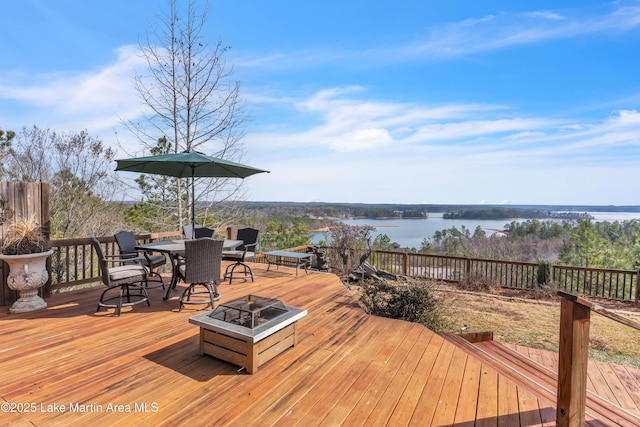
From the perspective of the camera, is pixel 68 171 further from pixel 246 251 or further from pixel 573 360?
pixel 573 360

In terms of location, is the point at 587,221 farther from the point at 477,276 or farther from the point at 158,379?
the point at 158,379

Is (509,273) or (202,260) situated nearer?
(202,260)

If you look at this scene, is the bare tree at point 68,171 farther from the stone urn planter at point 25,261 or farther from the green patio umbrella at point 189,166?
the stone urn planter at point 25,261

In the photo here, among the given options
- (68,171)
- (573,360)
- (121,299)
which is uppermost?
(68,171)

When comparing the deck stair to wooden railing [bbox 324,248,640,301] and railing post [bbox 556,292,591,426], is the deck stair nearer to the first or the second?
railing post [bbox 556,292,591,426]

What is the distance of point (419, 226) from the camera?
606 inches

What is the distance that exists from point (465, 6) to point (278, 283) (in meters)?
7.89

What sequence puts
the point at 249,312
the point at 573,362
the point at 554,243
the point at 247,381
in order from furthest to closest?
the point at 554,243
the point at 249,312
the point at 247,381
the point at 573,362

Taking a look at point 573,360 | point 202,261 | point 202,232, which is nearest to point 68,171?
point 202,232

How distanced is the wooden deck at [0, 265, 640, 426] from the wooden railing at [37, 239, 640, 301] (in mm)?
4574

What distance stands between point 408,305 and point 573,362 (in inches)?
86.6

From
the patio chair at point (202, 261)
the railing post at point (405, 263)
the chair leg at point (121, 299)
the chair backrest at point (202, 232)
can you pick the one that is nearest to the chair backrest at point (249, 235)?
the chair backrest at point (202, 232)

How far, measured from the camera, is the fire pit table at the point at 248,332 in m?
2.40

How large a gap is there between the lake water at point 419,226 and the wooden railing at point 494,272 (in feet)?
5.68
